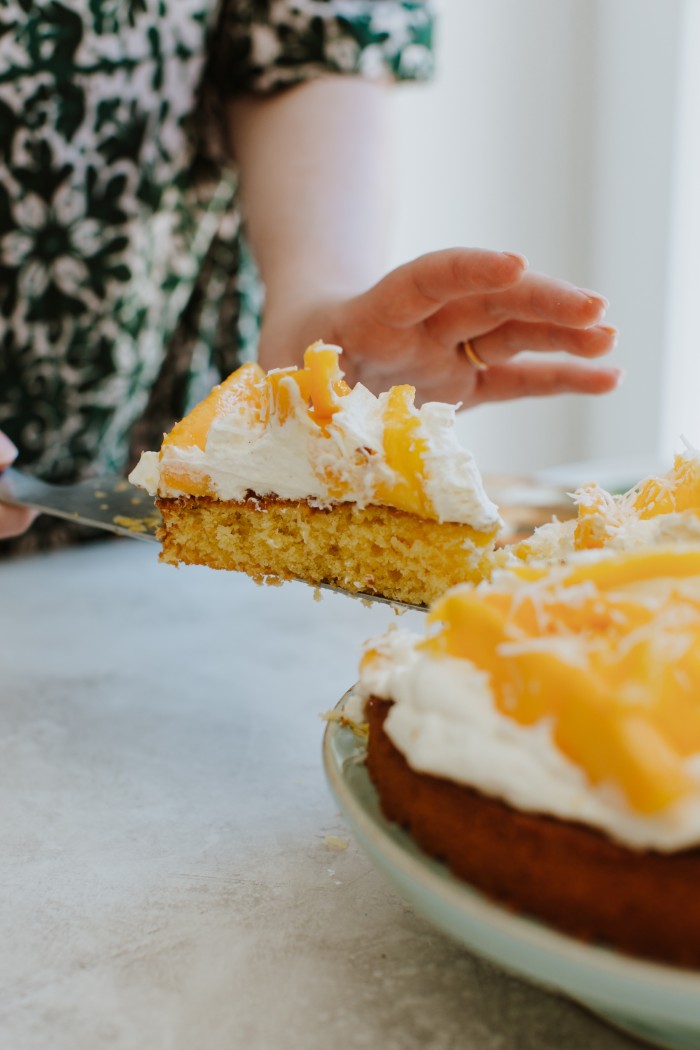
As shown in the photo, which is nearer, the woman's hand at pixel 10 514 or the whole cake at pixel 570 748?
the whole cake at pixel 570 748

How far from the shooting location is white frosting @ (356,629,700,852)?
0.45 metres

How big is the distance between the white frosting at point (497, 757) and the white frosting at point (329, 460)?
12.1 inches

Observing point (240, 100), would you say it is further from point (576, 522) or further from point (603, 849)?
point (603, 849)

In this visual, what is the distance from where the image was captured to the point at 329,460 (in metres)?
0.89

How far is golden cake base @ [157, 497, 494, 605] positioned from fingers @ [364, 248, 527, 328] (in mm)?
308

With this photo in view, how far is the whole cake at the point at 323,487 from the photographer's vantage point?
2.83 ft

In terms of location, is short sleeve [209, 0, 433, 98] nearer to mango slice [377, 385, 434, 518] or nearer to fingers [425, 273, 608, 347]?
fingers [425, 273, 608, 347]

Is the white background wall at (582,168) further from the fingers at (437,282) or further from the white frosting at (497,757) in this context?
the white frosting at (497,757)

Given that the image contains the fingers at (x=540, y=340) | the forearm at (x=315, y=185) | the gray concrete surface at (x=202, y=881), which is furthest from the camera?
the forearm at (x=315, y=185)

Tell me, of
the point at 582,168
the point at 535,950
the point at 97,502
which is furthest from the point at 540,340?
the point at 582,168

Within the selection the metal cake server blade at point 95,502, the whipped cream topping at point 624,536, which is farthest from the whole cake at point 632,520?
the metal cake server blade at point 95,502

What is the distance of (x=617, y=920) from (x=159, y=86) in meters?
1.44

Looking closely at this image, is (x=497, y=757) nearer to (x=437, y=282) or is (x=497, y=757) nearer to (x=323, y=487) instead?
(x=323, y=487)

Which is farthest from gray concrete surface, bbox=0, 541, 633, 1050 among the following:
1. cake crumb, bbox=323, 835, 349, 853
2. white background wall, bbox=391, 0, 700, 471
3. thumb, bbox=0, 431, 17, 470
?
white background wall, bbox=391, 0, 700, 471
